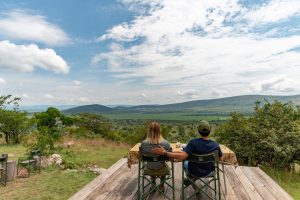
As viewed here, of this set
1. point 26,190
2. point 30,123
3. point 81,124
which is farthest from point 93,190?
point 81,124

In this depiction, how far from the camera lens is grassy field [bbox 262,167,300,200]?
23.4 feet

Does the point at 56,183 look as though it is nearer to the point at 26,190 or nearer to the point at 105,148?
the point at 26,190

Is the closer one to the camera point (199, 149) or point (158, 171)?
point (199, 149)

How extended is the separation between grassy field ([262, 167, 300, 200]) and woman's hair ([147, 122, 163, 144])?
12.9 ft

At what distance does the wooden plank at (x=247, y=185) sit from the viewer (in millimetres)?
5129

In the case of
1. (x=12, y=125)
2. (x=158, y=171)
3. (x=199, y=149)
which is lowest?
(x=158, y=171)

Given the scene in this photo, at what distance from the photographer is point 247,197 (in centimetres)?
509

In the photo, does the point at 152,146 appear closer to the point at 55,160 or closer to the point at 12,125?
the point at 55,160

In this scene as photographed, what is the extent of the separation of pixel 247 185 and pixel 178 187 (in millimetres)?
1399

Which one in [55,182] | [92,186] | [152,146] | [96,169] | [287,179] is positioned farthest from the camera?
[96,169]

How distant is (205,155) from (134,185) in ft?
7.04

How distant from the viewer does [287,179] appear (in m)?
7.94

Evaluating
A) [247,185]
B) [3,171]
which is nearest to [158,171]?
[247,185]

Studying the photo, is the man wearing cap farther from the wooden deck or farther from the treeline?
the treeline
